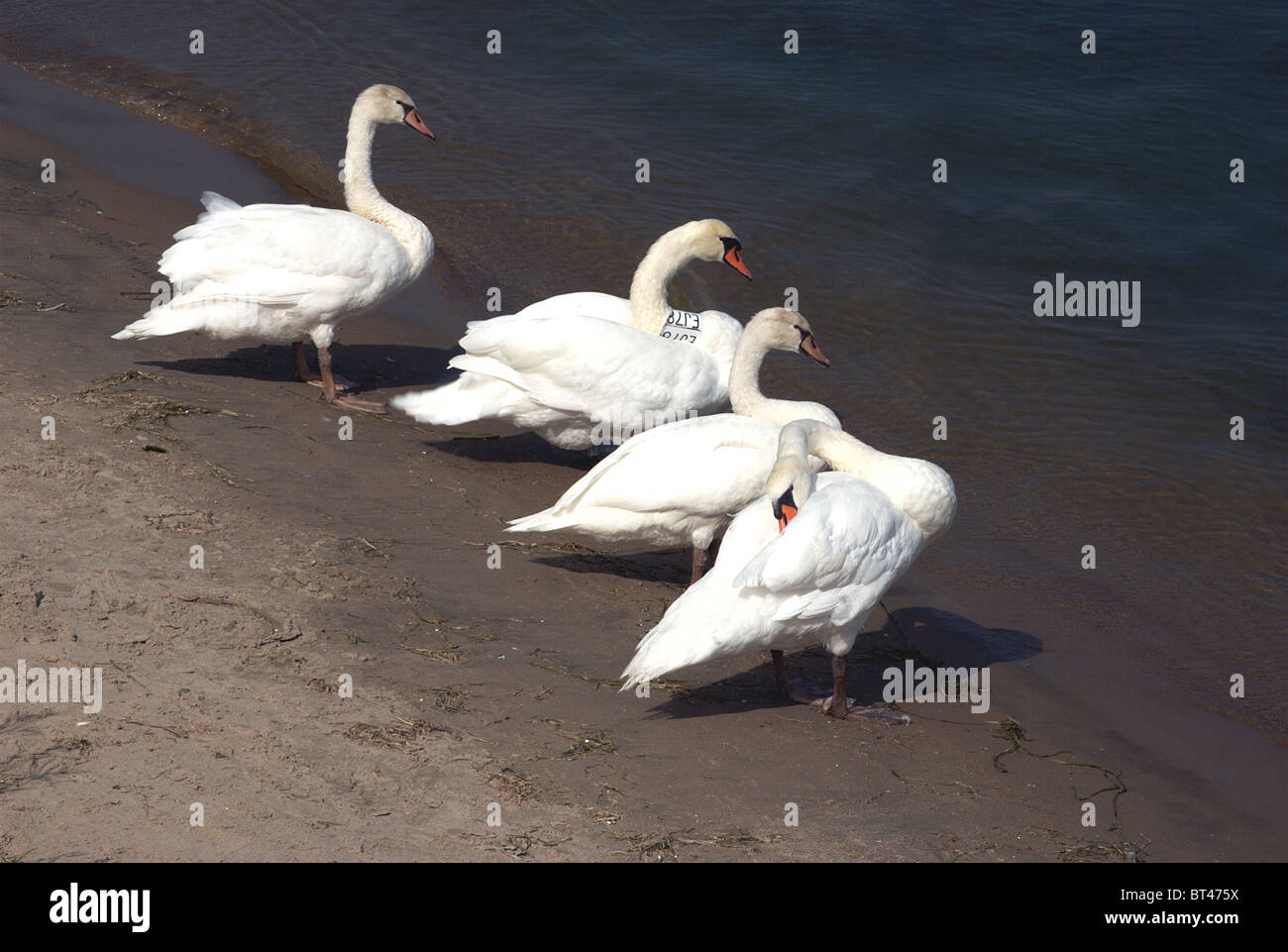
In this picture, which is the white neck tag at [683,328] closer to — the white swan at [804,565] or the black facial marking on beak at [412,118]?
the white swan at [804,565]

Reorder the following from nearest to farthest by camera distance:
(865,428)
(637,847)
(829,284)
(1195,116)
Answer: (637,847)
(865,428)
(829,284)
(1195,116)

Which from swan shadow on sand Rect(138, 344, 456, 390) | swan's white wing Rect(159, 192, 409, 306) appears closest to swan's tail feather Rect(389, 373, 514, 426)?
swan's white wing Rect(159, 192, 409, 306)

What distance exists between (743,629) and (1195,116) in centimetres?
1162

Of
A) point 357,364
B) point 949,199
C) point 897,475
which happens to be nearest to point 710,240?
point 357,364

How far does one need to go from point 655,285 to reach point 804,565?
3.39 metres

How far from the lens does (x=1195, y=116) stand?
14.4m

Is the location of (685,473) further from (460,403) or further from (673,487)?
(460,403)

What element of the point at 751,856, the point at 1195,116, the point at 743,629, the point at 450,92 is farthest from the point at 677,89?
the point at 751,856

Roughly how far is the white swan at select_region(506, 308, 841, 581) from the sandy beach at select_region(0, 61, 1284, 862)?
320mm

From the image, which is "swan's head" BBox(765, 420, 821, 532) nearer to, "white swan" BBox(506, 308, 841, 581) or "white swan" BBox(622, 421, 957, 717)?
"white swan" BBox(622, 421, 957, 717)

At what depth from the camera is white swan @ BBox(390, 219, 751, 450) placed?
7.49m

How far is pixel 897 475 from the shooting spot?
590 cm

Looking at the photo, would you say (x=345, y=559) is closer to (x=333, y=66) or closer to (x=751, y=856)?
(x=751, y=856)

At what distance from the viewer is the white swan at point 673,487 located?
630 centimetres
